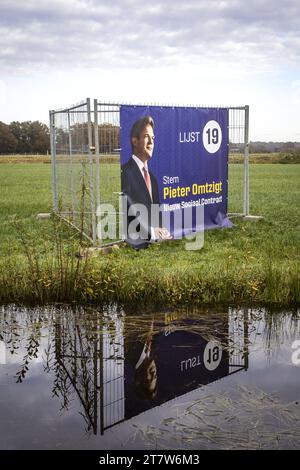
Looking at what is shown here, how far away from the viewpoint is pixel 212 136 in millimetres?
13500

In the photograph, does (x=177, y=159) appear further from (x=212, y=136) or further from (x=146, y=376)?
(x=146, y=376)

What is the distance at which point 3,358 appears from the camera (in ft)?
20.2

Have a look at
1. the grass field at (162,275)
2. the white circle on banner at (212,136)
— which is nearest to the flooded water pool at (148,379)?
the grass field at (162,275)

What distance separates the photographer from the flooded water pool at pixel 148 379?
4516 millimetres

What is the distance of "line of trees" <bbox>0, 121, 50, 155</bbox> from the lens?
312 ft

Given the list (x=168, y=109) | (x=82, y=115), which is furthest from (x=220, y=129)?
(x=82, y=115)

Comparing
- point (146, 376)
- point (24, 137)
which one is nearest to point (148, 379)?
point (146, 376)

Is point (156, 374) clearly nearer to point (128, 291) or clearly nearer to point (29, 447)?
point (29, 447)

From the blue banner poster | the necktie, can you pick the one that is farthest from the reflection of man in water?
the necktie

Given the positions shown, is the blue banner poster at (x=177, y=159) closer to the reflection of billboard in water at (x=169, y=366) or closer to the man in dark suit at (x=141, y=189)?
the man in dark suit at (x=141, y=189)

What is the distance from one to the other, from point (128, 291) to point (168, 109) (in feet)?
17.2

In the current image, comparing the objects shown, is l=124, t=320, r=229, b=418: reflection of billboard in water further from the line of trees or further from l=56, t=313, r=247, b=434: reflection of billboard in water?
the line of trees

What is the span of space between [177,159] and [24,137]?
8940 centimetres
